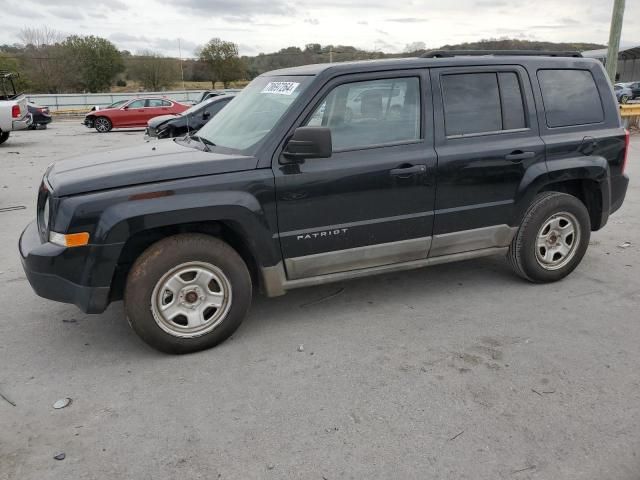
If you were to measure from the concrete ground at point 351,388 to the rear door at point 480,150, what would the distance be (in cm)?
64

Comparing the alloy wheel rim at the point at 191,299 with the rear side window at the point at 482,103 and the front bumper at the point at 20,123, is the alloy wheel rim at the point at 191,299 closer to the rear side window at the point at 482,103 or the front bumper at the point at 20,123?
the rear side window at the point at 482,103

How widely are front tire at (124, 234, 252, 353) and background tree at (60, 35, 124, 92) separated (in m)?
54.3

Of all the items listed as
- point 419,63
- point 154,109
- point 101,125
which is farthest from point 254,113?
point 154,109

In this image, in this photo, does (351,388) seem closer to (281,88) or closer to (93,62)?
(281,88)

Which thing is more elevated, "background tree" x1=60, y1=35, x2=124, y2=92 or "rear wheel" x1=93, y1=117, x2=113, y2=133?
"background tree" x1=60, y1=35, x2=124, y2=92

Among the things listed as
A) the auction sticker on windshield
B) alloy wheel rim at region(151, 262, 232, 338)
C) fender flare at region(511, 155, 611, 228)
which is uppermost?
the auction sticker on windshield

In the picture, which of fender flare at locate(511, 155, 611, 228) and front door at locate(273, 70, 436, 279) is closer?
front door at locate(273, 70, 436, 279)

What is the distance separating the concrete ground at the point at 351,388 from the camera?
258 centimetres

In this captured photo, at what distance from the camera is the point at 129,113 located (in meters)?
22.8

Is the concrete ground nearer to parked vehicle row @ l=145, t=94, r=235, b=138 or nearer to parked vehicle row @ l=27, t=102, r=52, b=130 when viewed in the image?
parked vehicle row @ l=145, t=94, r=235, b=138

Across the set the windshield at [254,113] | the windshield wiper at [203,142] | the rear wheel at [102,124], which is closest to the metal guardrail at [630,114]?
the windshield at [254,113]

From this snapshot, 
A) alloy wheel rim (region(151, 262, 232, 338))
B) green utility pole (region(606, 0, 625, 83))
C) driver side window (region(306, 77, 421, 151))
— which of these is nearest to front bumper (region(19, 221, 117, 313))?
alloy wheel rim (region(151, 262, 232, 338))

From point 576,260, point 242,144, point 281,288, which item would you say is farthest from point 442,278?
point 242,144

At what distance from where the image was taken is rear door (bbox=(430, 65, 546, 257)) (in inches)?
161
